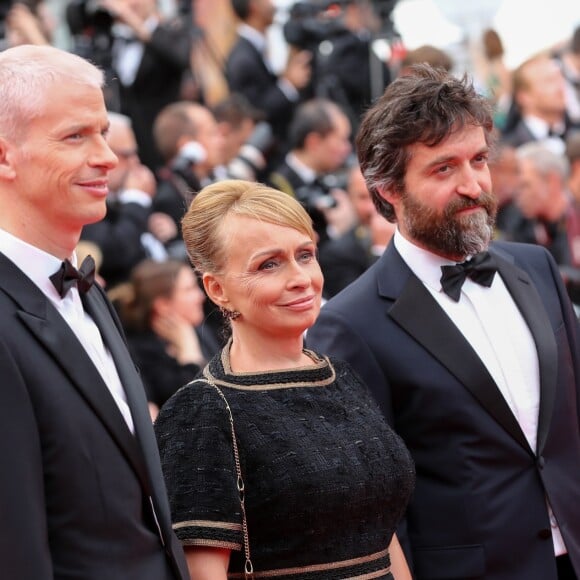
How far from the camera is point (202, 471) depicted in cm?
269

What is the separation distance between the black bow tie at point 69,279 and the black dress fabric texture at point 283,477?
1.24ft

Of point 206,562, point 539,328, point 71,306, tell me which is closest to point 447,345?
point 539,328

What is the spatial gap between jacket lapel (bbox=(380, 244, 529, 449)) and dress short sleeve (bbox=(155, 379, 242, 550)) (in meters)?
0.70

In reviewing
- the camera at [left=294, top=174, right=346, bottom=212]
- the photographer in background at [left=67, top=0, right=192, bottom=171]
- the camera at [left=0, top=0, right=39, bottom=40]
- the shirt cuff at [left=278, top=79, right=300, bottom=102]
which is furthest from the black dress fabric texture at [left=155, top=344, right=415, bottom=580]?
the shirt cuff at [left=278, top=79, right=300, bottom=102]

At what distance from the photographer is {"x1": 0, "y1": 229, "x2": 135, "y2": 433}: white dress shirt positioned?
2436 mm

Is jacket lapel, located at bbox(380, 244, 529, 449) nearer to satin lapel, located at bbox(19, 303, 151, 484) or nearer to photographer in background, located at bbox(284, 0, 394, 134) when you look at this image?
satin lapel, located at bbox(19, 303, 151, 484)

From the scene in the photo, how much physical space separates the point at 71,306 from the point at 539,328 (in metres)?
1.34

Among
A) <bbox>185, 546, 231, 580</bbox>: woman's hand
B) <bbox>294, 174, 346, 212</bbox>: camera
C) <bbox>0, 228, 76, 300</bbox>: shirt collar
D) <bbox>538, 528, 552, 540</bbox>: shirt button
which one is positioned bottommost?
<bbox>538, 528, 552, 540</bbox>: shirt button

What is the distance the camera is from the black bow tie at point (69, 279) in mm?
2459

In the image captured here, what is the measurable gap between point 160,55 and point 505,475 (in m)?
5.99

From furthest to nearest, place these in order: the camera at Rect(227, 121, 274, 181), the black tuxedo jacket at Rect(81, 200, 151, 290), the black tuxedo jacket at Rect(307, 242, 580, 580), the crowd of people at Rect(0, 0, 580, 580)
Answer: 1. the camera at Rect(227, 121, 274, 181)
2. the black tuxedo jacket at Rect(81, 200, 151, 290)
3. the black tuxedo jacket at Rect(307, 242, 580, 580)
4. the crowd of people at Rect(0, 0, 580, 580)

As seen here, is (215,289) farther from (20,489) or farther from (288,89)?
(288,89)

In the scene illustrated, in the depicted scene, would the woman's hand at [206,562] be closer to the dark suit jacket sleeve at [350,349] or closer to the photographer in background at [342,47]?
the dark suit jacket sleeve at [350,349]

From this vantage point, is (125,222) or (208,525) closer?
(208,525)
